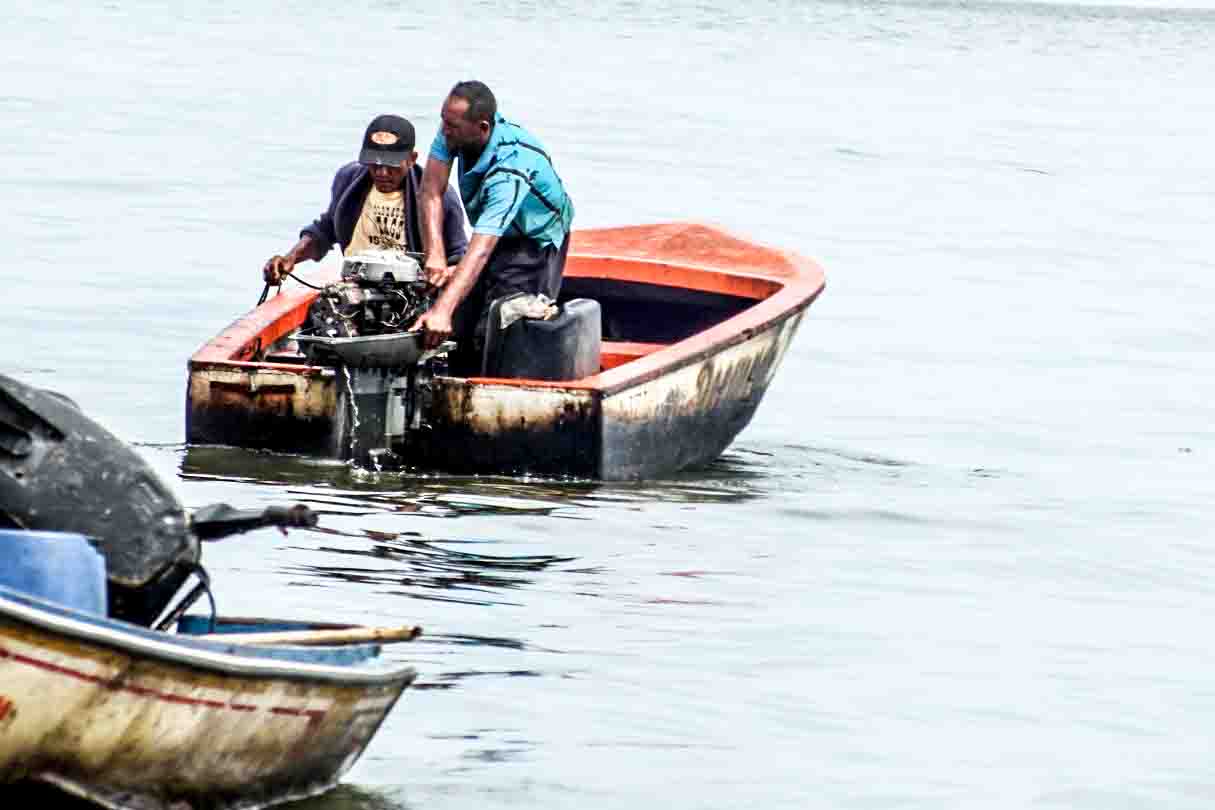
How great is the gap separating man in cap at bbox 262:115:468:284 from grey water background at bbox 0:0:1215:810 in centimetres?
106

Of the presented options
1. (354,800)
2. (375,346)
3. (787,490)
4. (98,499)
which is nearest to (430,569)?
(375,346)

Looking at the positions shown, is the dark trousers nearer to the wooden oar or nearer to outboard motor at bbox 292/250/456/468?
outboard motor at bbox 292/250/456/468

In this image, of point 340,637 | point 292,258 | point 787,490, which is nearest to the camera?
point 340,637

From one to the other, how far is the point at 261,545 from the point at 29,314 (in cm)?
773

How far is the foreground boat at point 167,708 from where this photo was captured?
6.24 m

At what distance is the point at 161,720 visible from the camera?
6.52 meters

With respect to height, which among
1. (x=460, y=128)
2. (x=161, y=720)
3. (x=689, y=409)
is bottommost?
(x=689, y=409)

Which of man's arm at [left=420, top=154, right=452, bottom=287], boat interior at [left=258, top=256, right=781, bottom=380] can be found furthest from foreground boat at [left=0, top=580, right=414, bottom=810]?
boat interior at [left=258, top=256, right=781, bottom=380]

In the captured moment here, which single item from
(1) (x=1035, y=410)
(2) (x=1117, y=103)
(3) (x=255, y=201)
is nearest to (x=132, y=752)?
(1) (x=1035, y=410)

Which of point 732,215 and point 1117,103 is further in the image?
point 1117,103

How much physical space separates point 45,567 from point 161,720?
0.45 metres

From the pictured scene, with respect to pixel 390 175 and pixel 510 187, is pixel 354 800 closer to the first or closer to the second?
pixel 510 187

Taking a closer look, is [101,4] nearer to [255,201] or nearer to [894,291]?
[255,201]

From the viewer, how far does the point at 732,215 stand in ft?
95.3
